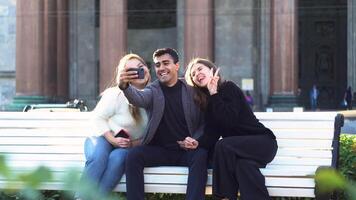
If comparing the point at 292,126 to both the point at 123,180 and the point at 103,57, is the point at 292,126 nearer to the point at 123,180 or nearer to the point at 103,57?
the point at 123,180

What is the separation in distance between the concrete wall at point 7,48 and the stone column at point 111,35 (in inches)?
270

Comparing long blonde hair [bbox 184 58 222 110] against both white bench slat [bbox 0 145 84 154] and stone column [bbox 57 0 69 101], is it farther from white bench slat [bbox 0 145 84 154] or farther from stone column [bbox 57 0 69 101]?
stone column [bbox 57 0 69 101]

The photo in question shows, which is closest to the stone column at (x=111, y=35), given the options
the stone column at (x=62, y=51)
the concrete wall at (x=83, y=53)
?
the stone column at (x=62, y=51)

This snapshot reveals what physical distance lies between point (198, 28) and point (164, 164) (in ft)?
71.0

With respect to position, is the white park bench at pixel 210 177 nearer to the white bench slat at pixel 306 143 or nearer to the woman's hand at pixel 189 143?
the white bench slat at pixel 306 143

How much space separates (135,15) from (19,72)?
877cm

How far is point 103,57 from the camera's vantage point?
2762 centimetres

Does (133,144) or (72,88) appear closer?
(133,144)

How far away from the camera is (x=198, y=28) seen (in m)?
27.2

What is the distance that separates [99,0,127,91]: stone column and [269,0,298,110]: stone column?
21.3 feet

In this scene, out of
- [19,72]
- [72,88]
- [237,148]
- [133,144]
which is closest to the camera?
[237,148]

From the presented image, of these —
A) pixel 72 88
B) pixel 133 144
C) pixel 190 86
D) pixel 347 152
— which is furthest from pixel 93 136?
pixel 72 88

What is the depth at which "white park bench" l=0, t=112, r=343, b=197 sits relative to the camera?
549 centimetres

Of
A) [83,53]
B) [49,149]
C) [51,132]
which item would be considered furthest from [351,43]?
[49,149]
